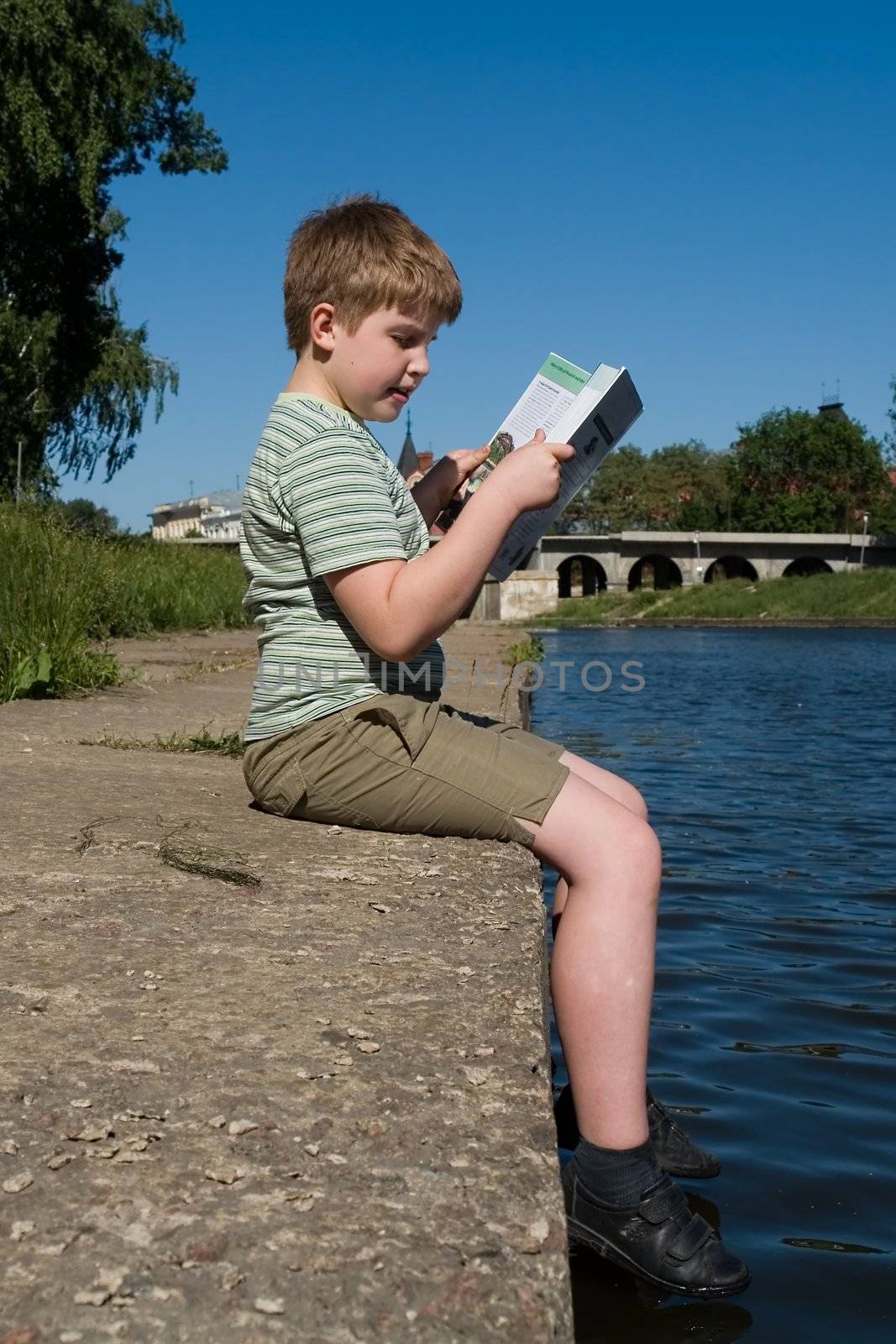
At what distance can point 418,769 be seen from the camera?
7.73ft

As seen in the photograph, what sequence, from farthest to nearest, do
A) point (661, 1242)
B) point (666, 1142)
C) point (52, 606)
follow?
point (52, 606) < point (666, 1142) < point (661, 1242)

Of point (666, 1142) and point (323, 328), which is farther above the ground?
point (323, 328)

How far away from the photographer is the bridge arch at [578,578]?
315 feet

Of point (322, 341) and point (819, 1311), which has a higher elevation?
point (322, 341)

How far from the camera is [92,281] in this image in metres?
24.1

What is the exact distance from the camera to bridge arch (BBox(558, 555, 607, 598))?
315 ft

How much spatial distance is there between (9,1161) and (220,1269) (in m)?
0.26

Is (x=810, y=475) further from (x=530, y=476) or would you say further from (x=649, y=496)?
(x=530, y=476)

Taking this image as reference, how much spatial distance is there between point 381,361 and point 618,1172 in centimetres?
137

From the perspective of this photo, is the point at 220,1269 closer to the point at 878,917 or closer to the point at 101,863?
the point at 101,863

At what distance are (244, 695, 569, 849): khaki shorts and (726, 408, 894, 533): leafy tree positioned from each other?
8044 centimetres

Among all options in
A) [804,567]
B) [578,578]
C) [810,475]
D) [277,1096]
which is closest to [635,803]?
[277,1096]

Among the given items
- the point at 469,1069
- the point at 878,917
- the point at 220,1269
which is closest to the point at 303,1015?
the point at 469,1069

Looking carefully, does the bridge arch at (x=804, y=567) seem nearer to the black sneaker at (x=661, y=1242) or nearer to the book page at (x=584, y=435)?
the book page at (x=584, y=435)
